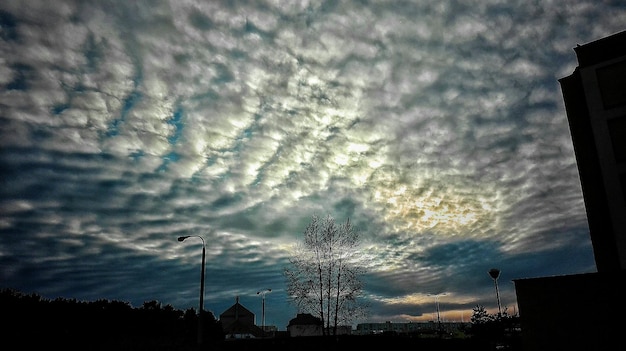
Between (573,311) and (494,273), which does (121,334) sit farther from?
(494,273)

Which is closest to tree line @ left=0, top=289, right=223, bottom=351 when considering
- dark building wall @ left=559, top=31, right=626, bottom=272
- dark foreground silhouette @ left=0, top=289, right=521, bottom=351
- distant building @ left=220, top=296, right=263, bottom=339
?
dark foreground silhouette @ left=0, top=289, right=521, bottom=351

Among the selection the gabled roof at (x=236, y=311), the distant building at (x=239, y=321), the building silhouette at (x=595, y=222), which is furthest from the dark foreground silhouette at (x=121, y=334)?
the gabled roof at (x=236, y=311)

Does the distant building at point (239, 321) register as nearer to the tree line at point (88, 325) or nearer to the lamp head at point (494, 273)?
the tree line at point (88, 325)

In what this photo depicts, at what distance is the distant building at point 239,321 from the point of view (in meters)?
98.4

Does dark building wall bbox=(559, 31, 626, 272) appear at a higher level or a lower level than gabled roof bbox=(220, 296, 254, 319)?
higher

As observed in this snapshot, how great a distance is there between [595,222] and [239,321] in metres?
83.0

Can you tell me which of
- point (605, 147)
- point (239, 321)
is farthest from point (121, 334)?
point (239, 321)

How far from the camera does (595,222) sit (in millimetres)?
33219

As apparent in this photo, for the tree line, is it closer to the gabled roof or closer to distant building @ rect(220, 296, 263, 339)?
distant building @ rect(220, 296, 263, 339)

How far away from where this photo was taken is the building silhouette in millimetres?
26625

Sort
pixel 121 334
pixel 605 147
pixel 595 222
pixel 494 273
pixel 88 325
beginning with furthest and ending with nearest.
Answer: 1. pixel 494 273
2. pixel 121 334
3. pixel 88 325
4. pixel 595 222
5. pixel 605 147

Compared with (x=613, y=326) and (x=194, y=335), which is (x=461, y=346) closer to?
(x=613, y=326)

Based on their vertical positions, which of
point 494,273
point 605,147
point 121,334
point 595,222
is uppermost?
point 605,147

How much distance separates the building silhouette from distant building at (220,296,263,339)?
77937mm
